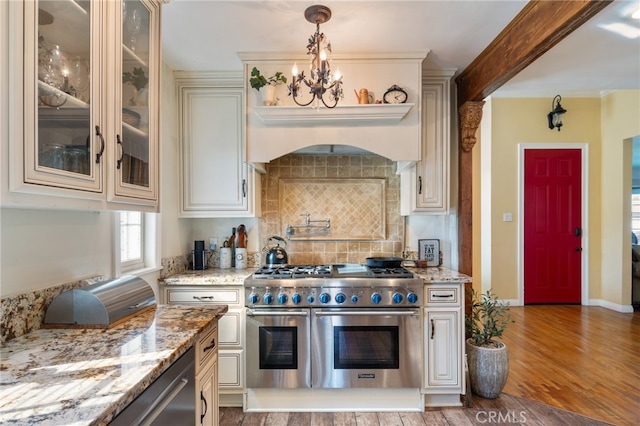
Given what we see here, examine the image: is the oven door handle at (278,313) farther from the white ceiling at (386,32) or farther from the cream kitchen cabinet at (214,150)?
the white ceiling at (386,32)

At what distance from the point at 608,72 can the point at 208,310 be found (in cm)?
345

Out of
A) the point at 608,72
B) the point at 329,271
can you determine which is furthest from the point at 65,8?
the point at 608,72

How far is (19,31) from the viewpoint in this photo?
910 mm

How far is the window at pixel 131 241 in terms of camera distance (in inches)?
84.4

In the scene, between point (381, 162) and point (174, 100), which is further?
point (381, 162)

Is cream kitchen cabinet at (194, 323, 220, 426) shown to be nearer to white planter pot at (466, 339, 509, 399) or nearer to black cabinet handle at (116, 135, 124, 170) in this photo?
black cabinet handle at (116, 135, 124, 170)

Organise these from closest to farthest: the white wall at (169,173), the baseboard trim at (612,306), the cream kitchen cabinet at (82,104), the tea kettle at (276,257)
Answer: the cream kitchen cabinet at (82,104), the white wall at (169,173), the tea kettle at (276,257), the baseboard trim at (612,306)

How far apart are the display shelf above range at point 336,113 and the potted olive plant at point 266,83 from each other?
0.33 feet

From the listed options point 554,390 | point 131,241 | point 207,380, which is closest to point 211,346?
point 207,380

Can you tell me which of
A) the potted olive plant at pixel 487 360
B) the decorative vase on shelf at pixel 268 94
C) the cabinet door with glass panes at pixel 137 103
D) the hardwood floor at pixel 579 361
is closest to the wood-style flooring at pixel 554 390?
the hardwood floor at pixel 579 361

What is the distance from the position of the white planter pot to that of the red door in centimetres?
292

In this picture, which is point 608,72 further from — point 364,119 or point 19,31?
point 19,31

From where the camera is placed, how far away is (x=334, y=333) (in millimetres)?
2273

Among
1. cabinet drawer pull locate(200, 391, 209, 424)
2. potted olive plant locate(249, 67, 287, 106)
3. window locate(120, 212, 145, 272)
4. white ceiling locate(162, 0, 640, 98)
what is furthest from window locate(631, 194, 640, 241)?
window locate(120, 212, 145, 272)
